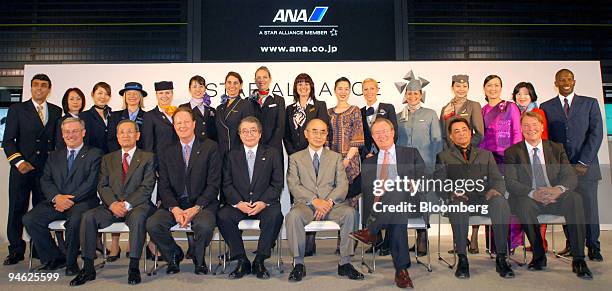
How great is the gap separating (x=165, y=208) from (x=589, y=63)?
5005mm

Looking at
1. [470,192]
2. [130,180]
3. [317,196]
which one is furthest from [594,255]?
[130,180]

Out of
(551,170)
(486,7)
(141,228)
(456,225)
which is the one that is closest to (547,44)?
(486,7)

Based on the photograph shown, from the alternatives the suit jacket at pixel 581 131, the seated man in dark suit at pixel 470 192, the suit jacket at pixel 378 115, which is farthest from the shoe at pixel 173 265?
the suit jacket at pixel 581 131

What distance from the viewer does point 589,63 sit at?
18.8 ft

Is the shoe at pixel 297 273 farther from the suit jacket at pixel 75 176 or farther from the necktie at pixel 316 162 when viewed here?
the suit jacket at pixel 75 176

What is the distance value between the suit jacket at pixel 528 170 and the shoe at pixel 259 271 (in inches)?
81.0

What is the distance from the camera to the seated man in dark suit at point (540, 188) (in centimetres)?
365

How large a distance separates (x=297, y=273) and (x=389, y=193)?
3.00ft

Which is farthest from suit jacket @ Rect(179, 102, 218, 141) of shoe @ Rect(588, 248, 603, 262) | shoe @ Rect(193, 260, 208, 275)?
shoe @ Rect(588, 248, 603, 262)

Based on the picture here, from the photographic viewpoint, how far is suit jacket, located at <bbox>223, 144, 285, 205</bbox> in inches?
153

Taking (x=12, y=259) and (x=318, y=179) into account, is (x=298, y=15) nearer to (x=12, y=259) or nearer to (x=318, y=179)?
(x=318, y=179)

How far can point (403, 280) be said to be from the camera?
3.33 m

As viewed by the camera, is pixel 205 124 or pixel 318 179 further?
pixel 205 124

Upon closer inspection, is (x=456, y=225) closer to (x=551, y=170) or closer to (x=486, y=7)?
(x=551, y=170)
